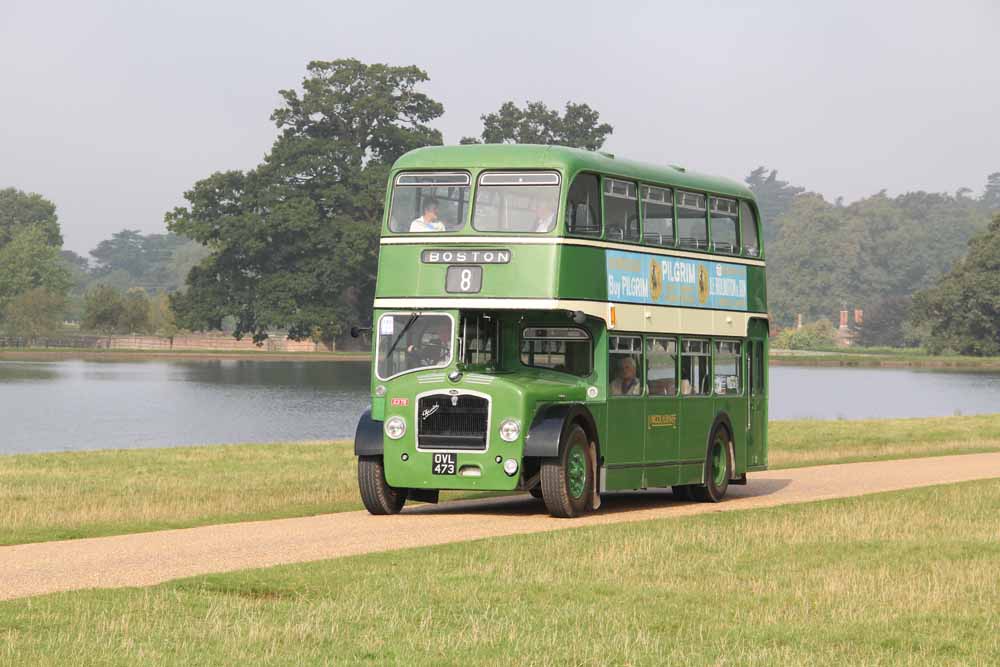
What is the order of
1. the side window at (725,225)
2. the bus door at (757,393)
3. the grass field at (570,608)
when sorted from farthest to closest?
the bus door at (757,393)
the side window at (725,225)
the grass field at (570,608)

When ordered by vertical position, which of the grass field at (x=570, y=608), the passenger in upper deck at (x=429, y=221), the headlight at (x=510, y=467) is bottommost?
the grass field at (x=570, y=608)

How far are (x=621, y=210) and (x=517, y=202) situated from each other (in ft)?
6.38

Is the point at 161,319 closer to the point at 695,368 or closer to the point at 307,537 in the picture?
the point at 695,368

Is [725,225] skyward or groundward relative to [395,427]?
skyward

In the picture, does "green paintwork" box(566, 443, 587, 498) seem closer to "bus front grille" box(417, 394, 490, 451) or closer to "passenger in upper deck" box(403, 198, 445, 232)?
"bus front grille" box(417, 394, 490, 451)

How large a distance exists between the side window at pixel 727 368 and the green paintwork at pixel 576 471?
16.0ft

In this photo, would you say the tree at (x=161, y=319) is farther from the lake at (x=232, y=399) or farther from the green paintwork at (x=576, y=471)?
the green paintwork at (x=576, y=471)

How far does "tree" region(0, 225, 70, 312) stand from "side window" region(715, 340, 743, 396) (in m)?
134

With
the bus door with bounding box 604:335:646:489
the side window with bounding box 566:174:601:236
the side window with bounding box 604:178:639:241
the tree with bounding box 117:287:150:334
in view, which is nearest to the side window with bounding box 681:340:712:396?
the bus door with bounding box 604:335:646:489

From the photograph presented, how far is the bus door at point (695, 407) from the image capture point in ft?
83.7

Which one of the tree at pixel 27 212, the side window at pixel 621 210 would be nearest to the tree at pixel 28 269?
the tree at pixel 27 212

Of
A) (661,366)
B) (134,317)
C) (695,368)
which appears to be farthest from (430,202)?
(134,317)

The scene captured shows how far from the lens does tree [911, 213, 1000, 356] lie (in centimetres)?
13538

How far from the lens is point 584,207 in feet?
74.0
